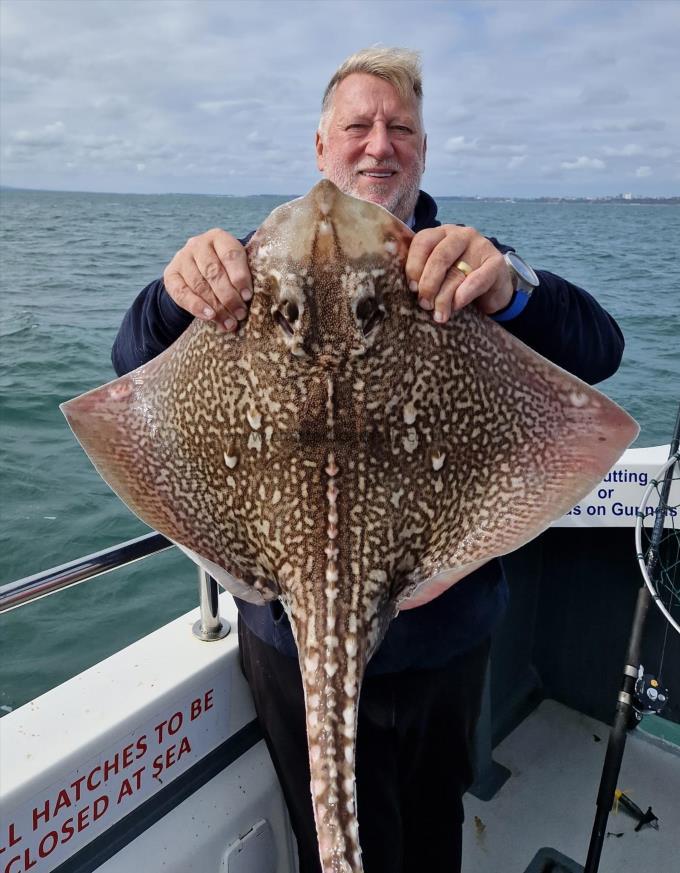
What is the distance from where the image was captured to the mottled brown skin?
5.29 ft

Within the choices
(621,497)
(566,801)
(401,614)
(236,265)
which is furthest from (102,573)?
(566,801)

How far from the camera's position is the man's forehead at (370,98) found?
2.54 m

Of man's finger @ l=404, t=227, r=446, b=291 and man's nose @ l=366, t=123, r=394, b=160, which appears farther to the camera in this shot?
man's nose @ l=366, t=123, r=394, b=160

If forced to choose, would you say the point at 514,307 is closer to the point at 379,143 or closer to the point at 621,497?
the point at 379,143

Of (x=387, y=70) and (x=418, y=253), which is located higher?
(x=387, y=70)

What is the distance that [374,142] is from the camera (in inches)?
98.9

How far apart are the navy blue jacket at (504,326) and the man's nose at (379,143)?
582 millimetres

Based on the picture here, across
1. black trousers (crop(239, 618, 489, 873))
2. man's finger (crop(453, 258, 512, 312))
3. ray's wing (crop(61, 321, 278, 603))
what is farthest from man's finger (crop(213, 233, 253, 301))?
black trousers (crop(239, 618, 489, 873))

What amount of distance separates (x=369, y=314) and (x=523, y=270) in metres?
0.59

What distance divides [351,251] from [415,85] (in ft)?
4.53

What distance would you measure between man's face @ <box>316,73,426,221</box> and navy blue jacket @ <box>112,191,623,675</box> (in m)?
0.54

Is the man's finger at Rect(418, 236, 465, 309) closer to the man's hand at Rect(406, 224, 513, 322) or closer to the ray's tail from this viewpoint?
the man's hand at Rect(406, 224, 513, 322)

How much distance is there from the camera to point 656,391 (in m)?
14.8

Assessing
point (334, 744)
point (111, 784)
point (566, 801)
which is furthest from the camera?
point (566, 801)
